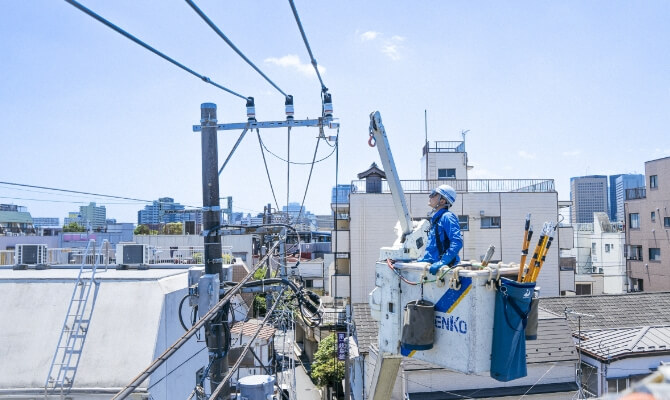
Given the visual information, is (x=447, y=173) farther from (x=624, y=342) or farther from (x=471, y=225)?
(x=624, y=342)

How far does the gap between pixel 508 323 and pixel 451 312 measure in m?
0.56

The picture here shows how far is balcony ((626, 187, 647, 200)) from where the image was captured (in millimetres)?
36062

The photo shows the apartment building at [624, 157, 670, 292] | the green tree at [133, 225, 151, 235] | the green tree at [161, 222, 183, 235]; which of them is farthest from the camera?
the green tree at [133, 225, 151, 235]

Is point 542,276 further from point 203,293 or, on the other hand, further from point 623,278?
point 203,293

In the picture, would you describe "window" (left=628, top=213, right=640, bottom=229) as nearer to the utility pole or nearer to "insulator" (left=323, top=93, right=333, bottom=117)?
"insulator" (left=323, top=93, right=333, bottom=117)

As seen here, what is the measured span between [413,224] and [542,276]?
27359 mm

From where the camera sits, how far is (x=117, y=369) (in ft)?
26.9

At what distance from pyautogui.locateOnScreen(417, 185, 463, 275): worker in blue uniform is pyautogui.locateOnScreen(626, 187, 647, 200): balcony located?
126ft

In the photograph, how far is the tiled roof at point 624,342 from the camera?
14.9m

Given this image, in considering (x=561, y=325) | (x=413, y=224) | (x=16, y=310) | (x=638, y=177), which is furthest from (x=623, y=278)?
(x=638, y=177)

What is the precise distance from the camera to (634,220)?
37.2m

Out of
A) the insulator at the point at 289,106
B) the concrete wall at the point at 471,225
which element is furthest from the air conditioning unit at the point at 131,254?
the concrete wall at the point at 471,225

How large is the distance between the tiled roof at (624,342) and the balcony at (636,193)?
23690 millimetres

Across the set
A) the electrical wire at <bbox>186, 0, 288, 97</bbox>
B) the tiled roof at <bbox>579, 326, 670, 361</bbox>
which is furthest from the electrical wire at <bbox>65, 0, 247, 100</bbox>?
the tiled roof at <bbox>579, 326, 670, 361</bbox>
